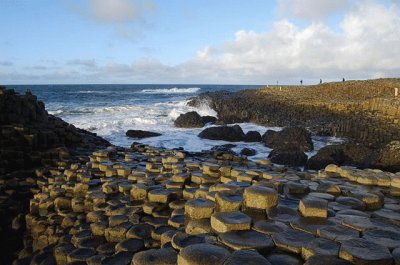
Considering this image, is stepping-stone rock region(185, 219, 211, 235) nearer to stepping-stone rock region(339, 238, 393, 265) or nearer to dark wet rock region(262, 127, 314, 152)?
stepping-stone rock region(339, 238, 393, 265)

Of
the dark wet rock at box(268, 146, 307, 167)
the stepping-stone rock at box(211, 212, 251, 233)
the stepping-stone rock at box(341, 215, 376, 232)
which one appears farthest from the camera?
the dark wet rock at box(268, 146, 307, 167)

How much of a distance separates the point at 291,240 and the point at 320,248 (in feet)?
0.94

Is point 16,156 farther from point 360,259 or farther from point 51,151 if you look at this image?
point 360,259

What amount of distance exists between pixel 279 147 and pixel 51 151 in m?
8.85

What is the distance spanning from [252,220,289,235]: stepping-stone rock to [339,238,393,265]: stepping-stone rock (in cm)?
64

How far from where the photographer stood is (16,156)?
905 centimetres

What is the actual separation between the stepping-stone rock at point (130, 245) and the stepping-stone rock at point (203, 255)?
4.16 feet

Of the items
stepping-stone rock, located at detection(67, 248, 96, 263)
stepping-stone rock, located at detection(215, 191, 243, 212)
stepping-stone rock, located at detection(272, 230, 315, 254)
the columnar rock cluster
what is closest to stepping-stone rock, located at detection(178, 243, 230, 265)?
the columnar rock cluster

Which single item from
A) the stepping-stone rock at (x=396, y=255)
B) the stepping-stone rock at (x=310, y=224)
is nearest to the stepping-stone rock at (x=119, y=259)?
the stepping-stone rock at (x=310, y=224)

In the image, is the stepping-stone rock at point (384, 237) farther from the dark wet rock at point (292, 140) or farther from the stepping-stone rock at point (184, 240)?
the dark wet rock at point (292, 140)

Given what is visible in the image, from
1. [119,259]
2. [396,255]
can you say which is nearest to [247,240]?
[396,255]

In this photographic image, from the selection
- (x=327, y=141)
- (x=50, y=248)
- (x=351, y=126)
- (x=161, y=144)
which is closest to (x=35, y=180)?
(x=50, y=248)

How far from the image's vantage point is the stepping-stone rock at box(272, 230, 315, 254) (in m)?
3.09

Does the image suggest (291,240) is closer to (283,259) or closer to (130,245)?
(283,259)
